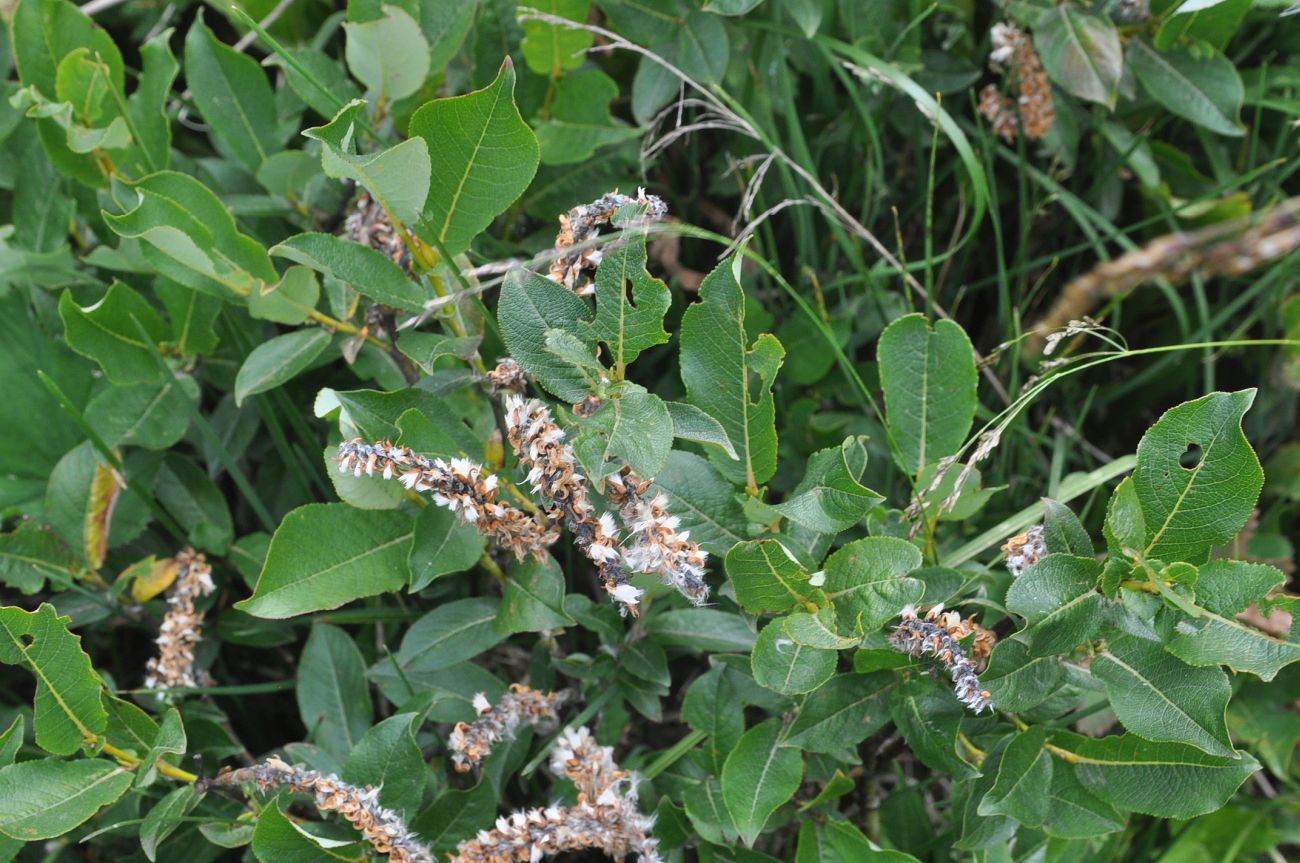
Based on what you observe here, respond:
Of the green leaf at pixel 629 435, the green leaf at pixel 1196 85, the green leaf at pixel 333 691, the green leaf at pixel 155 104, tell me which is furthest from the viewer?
the green leaf at pixel 1196 85

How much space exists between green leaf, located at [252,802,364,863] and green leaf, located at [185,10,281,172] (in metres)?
0.86

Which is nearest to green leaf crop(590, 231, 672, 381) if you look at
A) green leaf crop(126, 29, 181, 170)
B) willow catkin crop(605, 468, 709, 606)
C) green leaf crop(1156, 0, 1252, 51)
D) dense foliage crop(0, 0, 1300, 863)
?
dense foliage crop(0, 0, 1300, 863)

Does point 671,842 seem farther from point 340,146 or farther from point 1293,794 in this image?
Answer: point 1293,794

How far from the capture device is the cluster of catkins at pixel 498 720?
1.16m

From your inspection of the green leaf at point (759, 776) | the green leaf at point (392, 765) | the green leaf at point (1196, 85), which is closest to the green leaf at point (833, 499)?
the green leaf at point (759, 776)

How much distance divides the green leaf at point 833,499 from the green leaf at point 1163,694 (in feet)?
0.83

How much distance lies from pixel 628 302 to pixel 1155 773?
642 millimetres

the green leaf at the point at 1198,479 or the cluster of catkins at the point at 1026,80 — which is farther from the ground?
the cluster of catkins at the point at 1026,80

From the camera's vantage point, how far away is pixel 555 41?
150 centimetres

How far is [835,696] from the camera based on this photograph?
111 cm

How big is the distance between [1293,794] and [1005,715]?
0.73 meters

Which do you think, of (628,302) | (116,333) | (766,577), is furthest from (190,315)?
(766,577)

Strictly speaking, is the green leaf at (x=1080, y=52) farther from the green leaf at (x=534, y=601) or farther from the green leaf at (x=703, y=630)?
the green leaf at (x=534, y=601)

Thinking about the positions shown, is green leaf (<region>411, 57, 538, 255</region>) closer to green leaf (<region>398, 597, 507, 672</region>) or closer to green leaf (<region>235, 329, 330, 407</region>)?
green leaf (<region>235, 329, 330, 407</region>)
